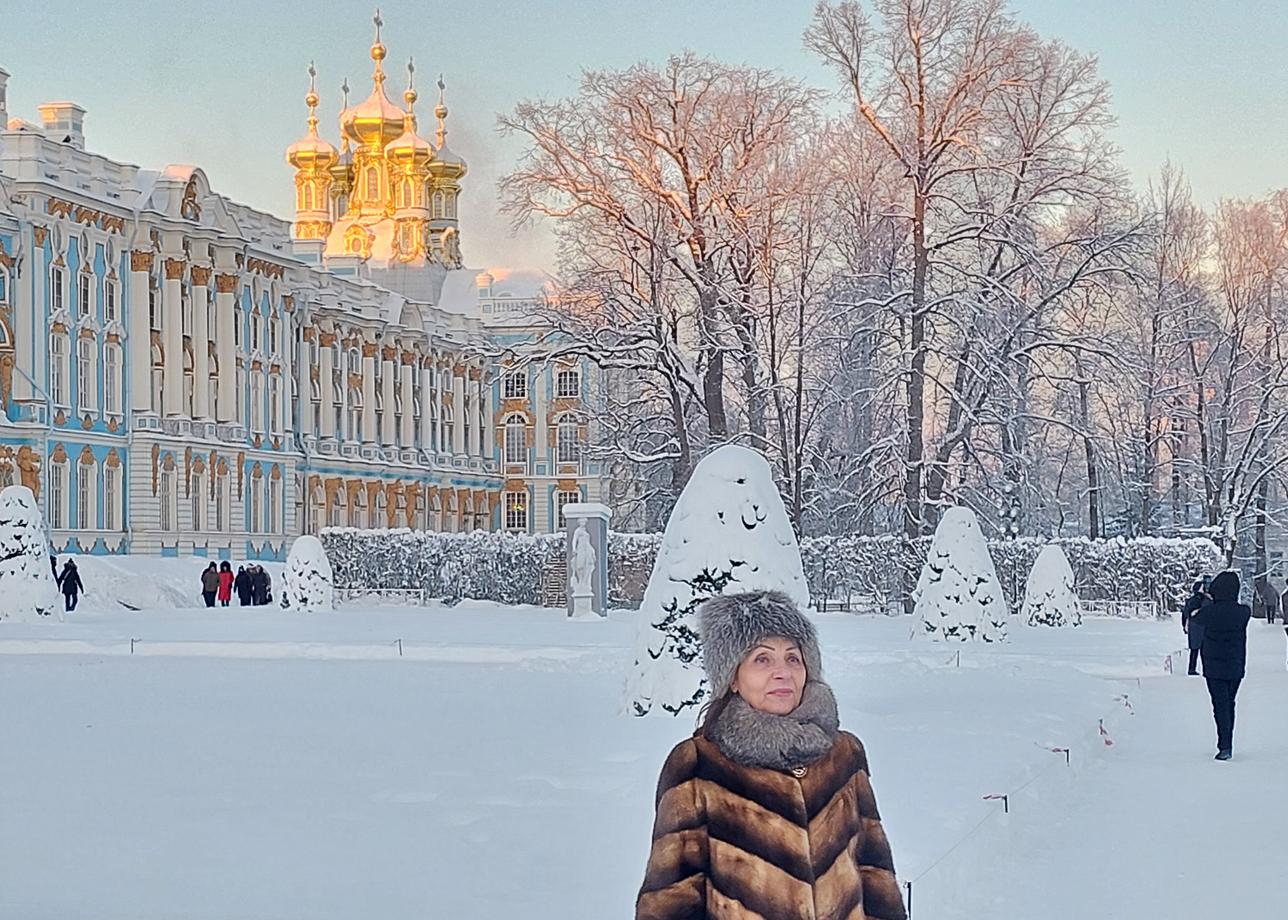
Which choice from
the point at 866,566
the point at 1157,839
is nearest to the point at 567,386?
the point at 866,566

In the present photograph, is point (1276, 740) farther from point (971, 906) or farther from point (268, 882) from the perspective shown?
point (268, 882)

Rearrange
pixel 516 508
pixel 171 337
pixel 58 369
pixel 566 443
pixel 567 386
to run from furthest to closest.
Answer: pixel 516 508
pixel 567 386
pixel 566 443
pixel 171 337
pixel 58 369

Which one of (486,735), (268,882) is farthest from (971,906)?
(486,735)

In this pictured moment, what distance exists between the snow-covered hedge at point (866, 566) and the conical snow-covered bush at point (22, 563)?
12633 millimetres

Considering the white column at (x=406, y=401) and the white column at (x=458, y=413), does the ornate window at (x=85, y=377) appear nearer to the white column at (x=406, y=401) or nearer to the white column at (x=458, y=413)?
the white column at (x=406, y=401)

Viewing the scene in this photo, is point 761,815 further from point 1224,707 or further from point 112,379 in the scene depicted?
point 112,379

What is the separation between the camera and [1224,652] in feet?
46.4

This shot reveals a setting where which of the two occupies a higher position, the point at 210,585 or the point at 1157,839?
the point at 210,585

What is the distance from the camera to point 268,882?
8.54 meters

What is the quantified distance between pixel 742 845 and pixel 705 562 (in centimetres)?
966

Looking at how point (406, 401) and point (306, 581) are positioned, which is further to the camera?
point (406, 401)

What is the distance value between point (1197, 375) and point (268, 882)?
130 feet

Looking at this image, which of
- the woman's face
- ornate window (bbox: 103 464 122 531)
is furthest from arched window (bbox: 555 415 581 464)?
the woman's face

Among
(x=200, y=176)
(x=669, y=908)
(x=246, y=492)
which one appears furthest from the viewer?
(x=246, y=492)
